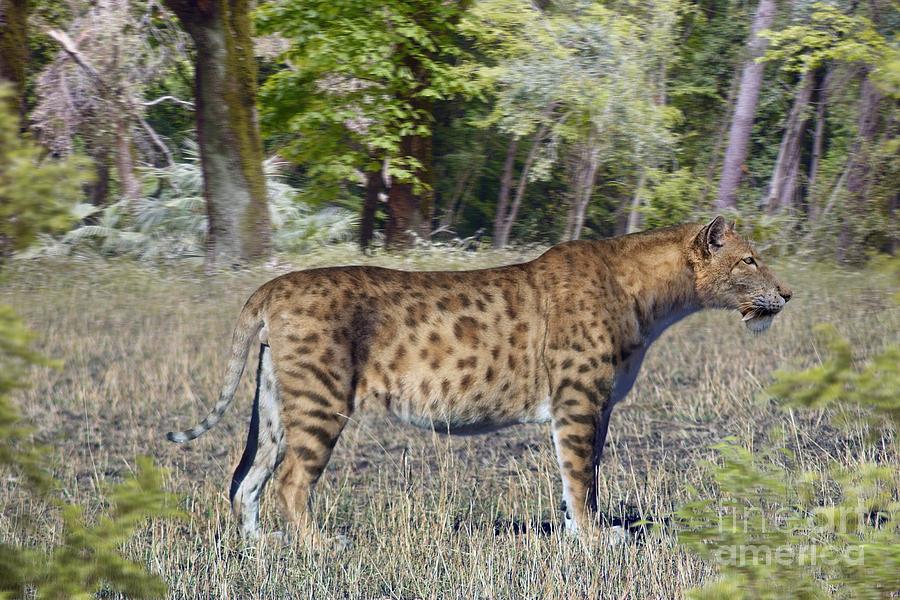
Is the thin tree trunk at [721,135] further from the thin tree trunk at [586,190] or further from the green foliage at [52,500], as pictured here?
the green foliage at [52,500]

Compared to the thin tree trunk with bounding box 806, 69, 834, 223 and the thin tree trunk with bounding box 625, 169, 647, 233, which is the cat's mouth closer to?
the thin tree trunk with bounding box 625, 169, 647, 233

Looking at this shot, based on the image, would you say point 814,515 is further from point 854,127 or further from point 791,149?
point 854,127

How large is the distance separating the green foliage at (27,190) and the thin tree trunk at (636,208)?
70.8 feet

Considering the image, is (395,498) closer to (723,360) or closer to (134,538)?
(134,538)

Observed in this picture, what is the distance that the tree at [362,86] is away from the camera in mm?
21891

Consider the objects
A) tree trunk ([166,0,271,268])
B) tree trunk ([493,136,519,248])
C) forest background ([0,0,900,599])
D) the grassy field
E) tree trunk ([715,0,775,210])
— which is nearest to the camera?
forest background ([0,0,900,599])

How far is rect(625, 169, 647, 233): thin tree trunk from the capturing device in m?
25.2

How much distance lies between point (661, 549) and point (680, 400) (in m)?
5.16

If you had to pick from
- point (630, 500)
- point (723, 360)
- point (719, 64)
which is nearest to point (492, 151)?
point (719, 64)

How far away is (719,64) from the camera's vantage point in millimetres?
29953

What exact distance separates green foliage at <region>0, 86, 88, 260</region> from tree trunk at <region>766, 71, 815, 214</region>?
Answer: 24.4 metres

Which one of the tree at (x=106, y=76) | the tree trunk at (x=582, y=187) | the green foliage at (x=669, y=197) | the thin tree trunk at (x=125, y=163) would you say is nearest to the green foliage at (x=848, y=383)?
the green foliage at (x=669, y=197)

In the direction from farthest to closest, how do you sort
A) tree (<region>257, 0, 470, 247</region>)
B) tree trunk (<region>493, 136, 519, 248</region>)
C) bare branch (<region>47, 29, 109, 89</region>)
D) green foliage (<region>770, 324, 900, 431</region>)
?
1. tree trunk (<region>493, 136, 519, 248</region>)
2. bare branch (<region>47, 29, 109, 89</region>)
3. tree (<region>257, 0, 470, 247</region>)
4. green foliage (<region>770, 324, 900, 431</region>)

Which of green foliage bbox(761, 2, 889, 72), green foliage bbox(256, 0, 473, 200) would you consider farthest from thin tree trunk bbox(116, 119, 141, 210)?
green foliage bbox(761, 2, 889, 72)
